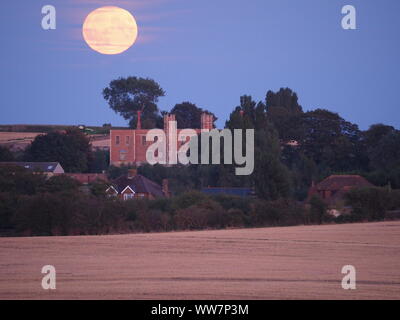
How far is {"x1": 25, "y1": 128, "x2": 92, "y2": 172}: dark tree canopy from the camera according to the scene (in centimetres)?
6059

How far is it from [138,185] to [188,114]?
97.4 ft

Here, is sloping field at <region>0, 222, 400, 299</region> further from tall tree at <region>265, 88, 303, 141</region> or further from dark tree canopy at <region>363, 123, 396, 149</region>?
tall tree at <region>265, 88, 303, 141</region>

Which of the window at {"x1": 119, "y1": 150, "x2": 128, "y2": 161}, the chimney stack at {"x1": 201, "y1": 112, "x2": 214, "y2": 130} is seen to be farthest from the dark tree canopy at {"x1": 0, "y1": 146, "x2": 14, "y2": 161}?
the chimney stack at {"x1": 201, "y1": 112, "x2": 214, "y2": 130}

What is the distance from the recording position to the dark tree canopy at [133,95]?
86.0m

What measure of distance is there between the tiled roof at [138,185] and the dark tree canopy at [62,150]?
1171cm

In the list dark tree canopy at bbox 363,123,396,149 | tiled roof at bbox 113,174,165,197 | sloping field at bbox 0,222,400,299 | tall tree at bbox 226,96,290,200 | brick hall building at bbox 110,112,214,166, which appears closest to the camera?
sloping field at bbox 0,222,400,299

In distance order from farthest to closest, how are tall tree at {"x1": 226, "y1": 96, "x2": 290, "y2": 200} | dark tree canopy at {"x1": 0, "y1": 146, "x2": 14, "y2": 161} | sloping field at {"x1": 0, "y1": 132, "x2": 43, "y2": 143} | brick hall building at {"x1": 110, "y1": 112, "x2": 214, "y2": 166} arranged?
sloping field at {"x1": 0, "y1": 132, "x2": 43, "y2": 143}
brick hall building at {"x1": 110, "y1": 112, "x2": 214, "y2": 166}
dark tree canopy at {"x1": 0, "y1": 146, "x2": 14, "y2": 161}
tall tree at {"x1": 226, "y1": 96, "x2": 290, "y2": 200}

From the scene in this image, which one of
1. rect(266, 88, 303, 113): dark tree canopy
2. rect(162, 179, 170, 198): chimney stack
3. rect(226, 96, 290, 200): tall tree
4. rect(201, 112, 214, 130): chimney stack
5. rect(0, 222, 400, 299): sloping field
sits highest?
rect(266, 88, 303, 113): dark tree canopy

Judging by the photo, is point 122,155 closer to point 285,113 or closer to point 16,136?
point 16,136

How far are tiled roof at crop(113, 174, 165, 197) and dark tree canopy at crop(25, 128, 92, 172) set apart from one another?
38.4 ft

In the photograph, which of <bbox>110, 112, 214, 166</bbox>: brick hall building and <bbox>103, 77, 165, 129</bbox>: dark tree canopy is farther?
<bbox>103, 77, 165, 129</bbox>: dark tree canopy

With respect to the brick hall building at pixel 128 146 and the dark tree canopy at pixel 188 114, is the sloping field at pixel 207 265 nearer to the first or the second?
the brick hall building at pixel 128 146

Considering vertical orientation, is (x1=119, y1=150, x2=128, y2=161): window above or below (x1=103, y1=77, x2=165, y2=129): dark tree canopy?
below

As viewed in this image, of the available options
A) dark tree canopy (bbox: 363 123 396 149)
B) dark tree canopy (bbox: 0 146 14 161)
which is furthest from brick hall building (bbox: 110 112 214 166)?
dark tree canopy (bbox: 363 123 396 149)
